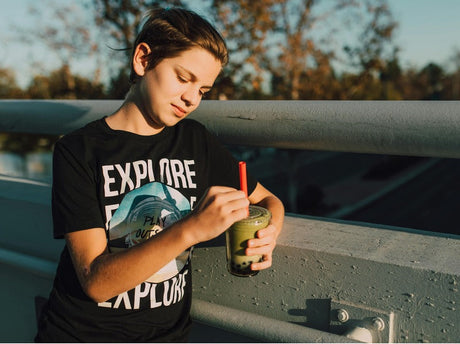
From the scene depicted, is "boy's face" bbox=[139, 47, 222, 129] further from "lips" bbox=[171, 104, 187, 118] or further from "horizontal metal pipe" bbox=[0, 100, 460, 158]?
"horizontal metal pipe" bbox=[0, 100, 460, 158]

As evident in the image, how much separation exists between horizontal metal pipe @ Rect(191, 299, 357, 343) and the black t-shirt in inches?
3.1

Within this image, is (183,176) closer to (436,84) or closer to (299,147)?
(299,147)

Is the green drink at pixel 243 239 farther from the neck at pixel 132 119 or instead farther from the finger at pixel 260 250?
the neck at pixel 132 119

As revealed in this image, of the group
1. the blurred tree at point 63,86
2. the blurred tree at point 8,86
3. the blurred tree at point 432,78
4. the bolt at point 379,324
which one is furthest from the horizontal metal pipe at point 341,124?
the blurred tree at point 432,78

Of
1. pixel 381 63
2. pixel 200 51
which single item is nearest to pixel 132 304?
pixel 200 51

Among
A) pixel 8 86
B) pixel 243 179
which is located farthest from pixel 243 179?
pixel 8 86

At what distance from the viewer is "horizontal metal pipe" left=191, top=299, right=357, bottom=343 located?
3.80ft

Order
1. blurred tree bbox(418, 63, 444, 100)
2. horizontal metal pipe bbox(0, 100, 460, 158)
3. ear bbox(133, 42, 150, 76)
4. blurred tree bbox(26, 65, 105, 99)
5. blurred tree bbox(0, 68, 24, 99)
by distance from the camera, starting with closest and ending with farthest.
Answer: horizontal metal pipe bbox(0, 100, 460, 158) < ear bbox(133, 42, 150, 76) < blurred tree bbox(26, 65, 105, 99) < blurred tree bbox(0, 68, 24, 99) < blurred tree bbox(418, 63, 444, 100)

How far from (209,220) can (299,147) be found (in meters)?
0.38

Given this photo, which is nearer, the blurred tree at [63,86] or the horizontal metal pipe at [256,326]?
the horizontal metal pipe at [256,326]

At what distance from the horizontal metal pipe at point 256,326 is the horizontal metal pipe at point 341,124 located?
482 millimetres

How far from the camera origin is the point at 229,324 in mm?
1336

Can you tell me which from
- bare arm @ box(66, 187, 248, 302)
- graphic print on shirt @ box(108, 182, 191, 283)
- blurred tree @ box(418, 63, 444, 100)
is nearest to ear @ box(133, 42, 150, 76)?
graphic print on shirt @ box(108, 182, 191, 283)

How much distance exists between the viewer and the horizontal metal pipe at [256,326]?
3.80 feet
